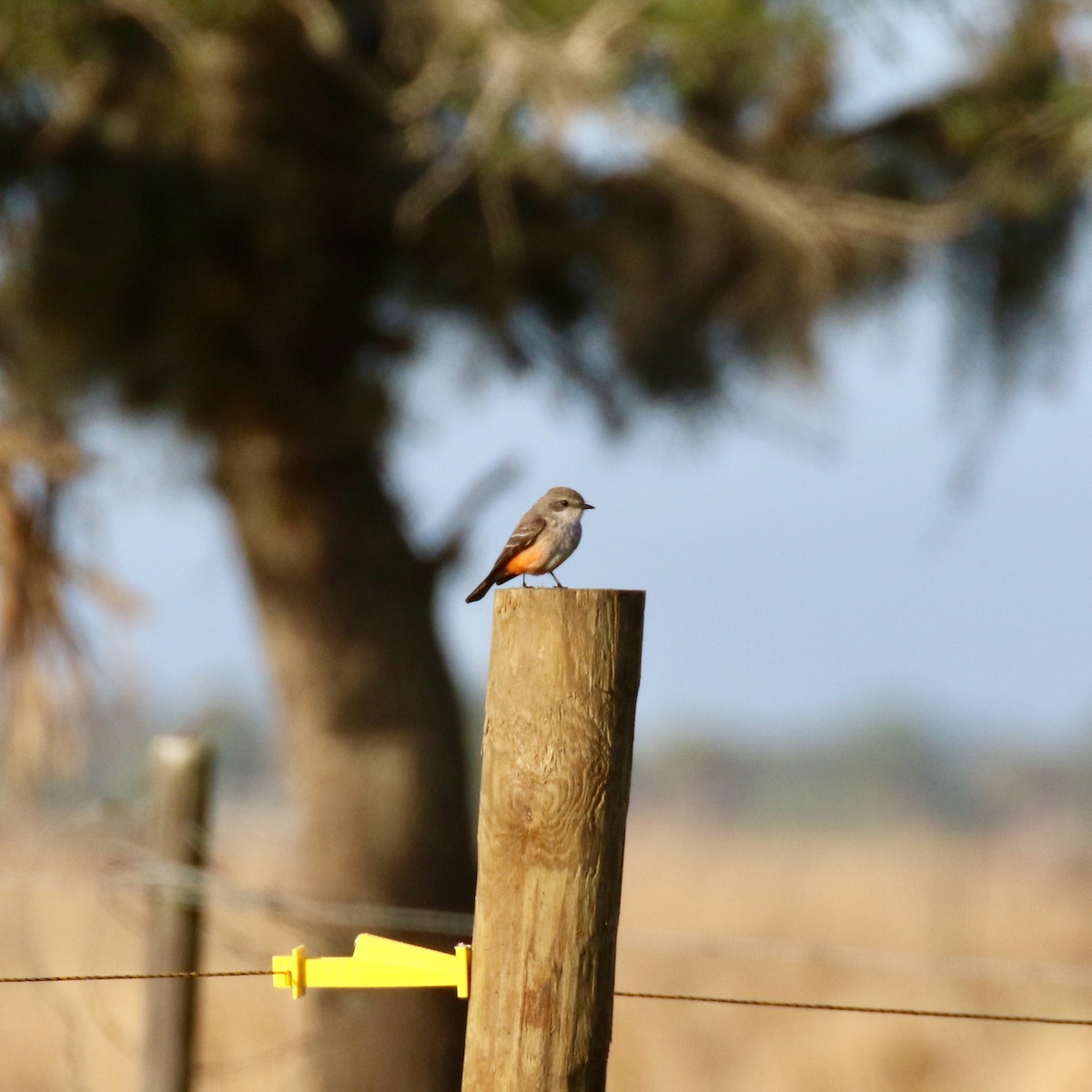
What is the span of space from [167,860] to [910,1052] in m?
5.21

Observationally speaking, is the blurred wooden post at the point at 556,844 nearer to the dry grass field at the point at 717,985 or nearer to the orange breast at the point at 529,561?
the orange breast at the point at 529,561

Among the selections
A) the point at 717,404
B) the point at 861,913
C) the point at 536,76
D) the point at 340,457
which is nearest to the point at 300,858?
the point at 340,457

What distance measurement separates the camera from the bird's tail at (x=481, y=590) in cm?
312

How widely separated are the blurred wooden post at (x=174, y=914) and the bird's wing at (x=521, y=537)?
1.49 m

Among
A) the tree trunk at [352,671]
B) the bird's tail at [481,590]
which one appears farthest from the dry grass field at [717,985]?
the bird's tail at [481,590]

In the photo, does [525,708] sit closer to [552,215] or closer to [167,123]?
[167,123]

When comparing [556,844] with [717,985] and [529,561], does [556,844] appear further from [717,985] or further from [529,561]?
[717,985]

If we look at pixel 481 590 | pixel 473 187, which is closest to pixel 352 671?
pixel 473 187

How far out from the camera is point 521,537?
314 centimetres

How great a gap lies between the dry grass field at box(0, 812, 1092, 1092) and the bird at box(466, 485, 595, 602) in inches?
51.5

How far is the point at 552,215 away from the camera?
7254mm

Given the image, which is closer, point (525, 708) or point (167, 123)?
point (525, 708)

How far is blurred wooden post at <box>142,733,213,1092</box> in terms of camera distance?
420 centimetres

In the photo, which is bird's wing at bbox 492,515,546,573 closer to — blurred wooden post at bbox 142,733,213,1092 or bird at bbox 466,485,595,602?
bird at bbox 466,485,595,602
